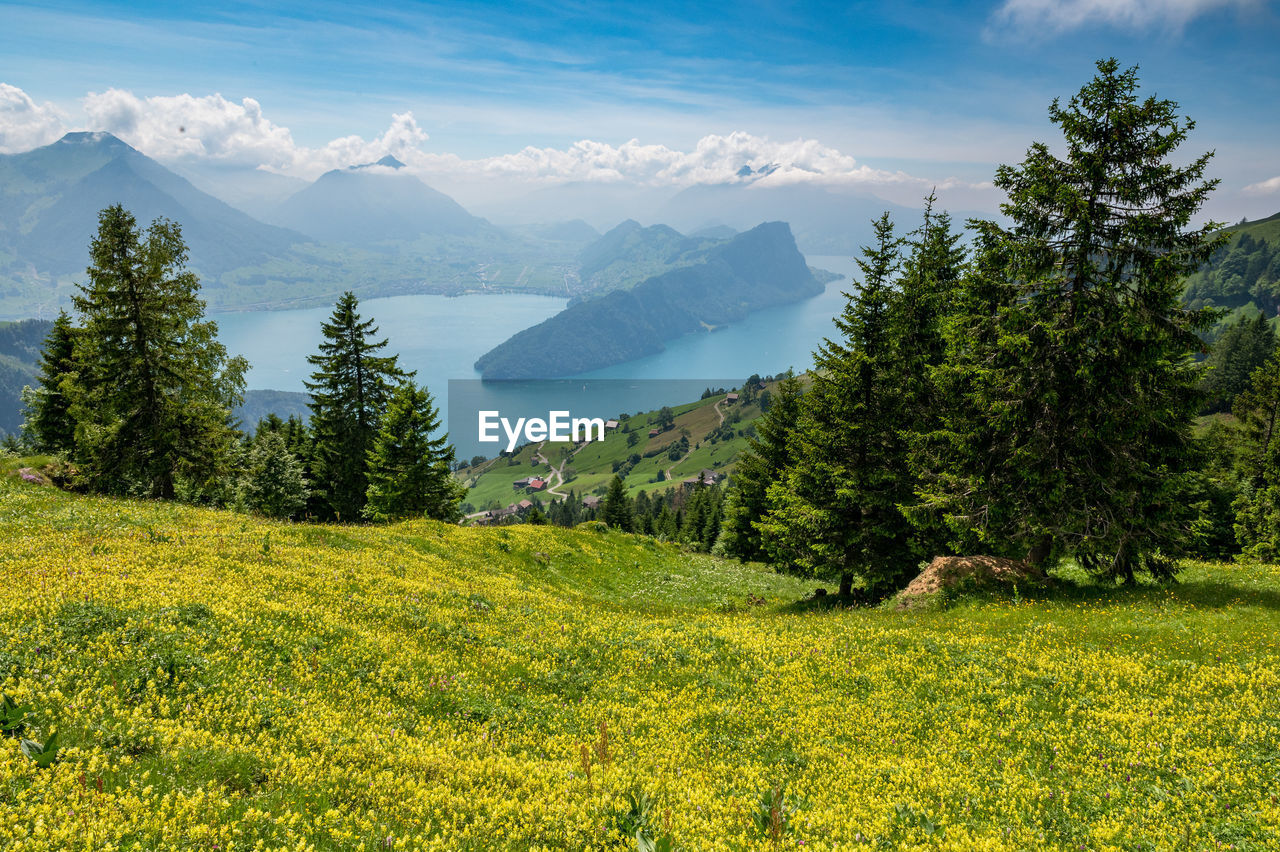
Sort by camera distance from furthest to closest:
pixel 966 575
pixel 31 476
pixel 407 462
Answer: pixel 407 462 < pixel 31 476 < pixel 966 575

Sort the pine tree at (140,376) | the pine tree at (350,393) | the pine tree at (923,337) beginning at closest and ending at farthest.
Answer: the pine tree at (923,337), the pine tree at (140,376), the pine tree at (350,393)

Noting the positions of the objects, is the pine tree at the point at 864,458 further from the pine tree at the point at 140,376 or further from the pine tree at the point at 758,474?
the pine tree at the point at 140,376

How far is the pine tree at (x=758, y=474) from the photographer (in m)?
43.8

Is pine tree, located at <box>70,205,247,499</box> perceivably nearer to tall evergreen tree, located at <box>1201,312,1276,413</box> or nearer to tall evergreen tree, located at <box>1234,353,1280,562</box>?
tall evergreen tree, located at <box>1234,353,1280,562</box>

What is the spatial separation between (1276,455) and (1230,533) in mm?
26831

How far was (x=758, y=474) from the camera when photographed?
44.7 meters

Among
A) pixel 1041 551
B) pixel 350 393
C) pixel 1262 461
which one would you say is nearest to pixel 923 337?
pixel 1041 551

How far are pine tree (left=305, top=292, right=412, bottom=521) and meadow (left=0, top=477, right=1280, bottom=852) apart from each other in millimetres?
26636

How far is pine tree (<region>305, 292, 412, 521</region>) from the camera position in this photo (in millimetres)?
41938

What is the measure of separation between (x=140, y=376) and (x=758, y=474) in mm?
38545

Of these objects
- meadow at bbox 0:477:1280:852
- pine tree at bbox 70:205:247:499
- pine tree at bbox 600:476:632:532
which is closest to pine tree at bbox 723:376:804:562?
meadow at bbox 0:477:1280:852

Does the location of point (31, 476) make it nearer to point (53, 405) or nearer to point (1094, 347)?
point (53, 405)

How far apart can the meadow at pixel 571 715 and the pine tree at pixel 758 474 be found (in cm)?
2620

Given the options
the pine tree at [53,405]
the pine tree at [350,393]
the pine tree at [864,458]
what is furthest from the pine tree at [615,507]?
the pine tree at [864,458]
